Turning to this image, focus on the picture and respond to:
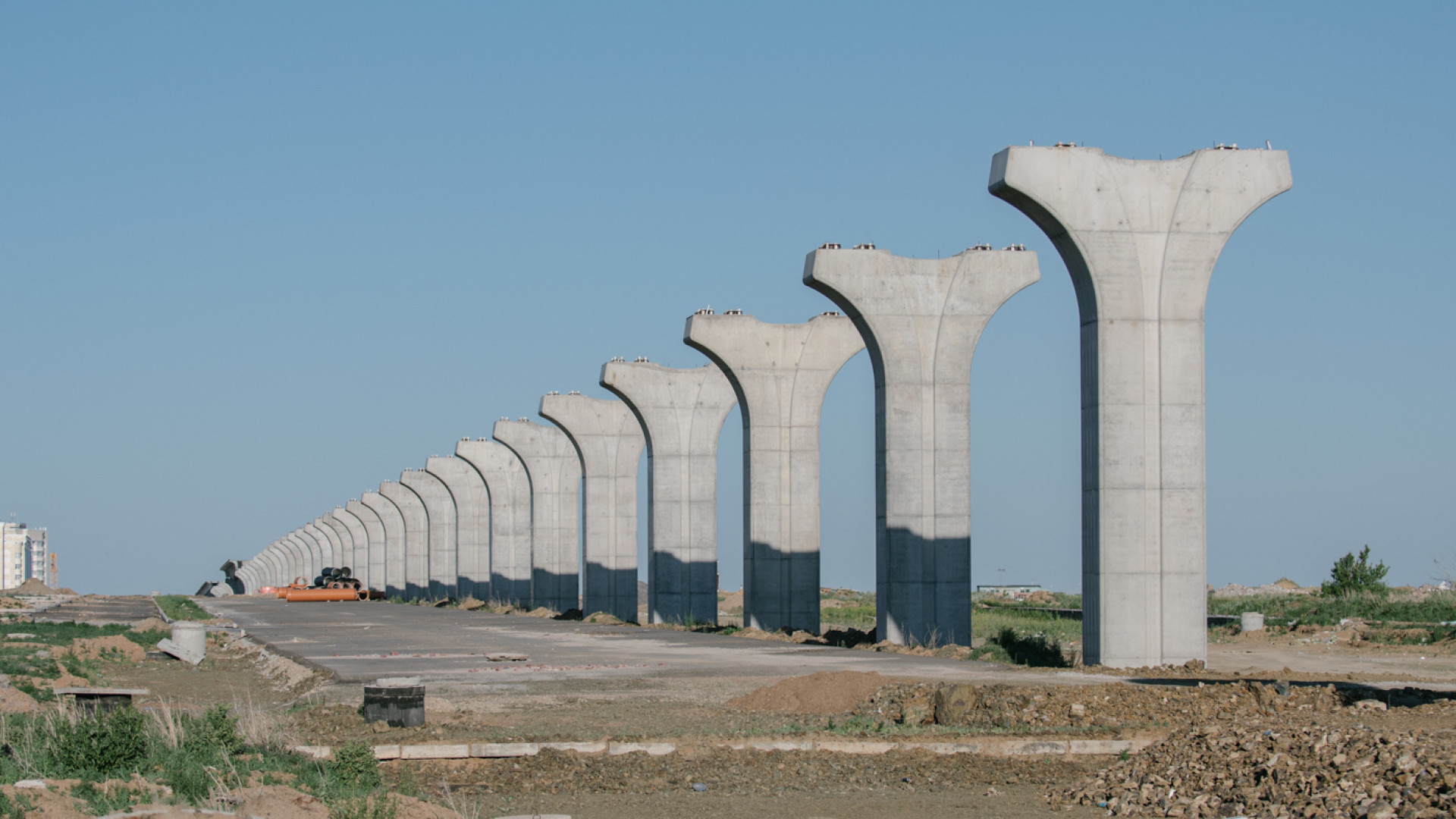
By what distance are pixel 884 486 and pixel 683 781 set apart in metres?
16.2

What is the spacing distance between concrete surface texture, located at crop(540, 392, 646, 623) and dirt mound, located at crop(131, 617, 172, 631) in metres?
12.0

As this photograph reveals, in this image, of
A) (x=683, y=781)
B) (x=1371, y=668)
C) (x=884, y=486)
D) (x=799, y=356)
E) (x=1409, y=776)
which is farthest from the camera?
(x=799, y=356)

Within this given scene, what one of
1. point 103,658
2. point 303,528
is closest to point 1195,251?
point 103,658

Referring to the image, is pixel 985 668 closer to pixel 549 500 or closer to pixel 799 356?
pixel 799 356

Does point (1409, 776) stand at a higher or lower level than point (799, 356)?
lower

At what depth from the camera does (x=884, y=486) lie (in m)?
27.8

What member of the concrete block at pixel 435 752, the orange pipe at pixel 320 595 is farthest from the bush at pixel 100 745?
the orange pipe at pixel 320 595

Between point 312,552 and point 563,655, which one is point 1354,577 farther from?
point 312,552

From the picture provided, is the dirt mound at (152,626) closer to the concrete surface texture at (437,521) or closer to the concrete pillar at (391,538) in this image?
the concrete surface texture at (437,521)

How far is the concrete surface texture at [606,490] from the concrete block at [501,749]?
34.4 meters

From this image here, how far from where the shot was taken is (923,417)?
90.9 feet

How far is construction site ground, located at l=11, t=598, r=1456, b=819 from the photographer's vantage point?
11344 mm

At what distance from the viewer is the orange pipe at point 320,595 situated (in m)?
68.5

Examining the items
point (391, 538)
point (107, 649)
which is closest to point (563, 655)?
point (107, 649)
